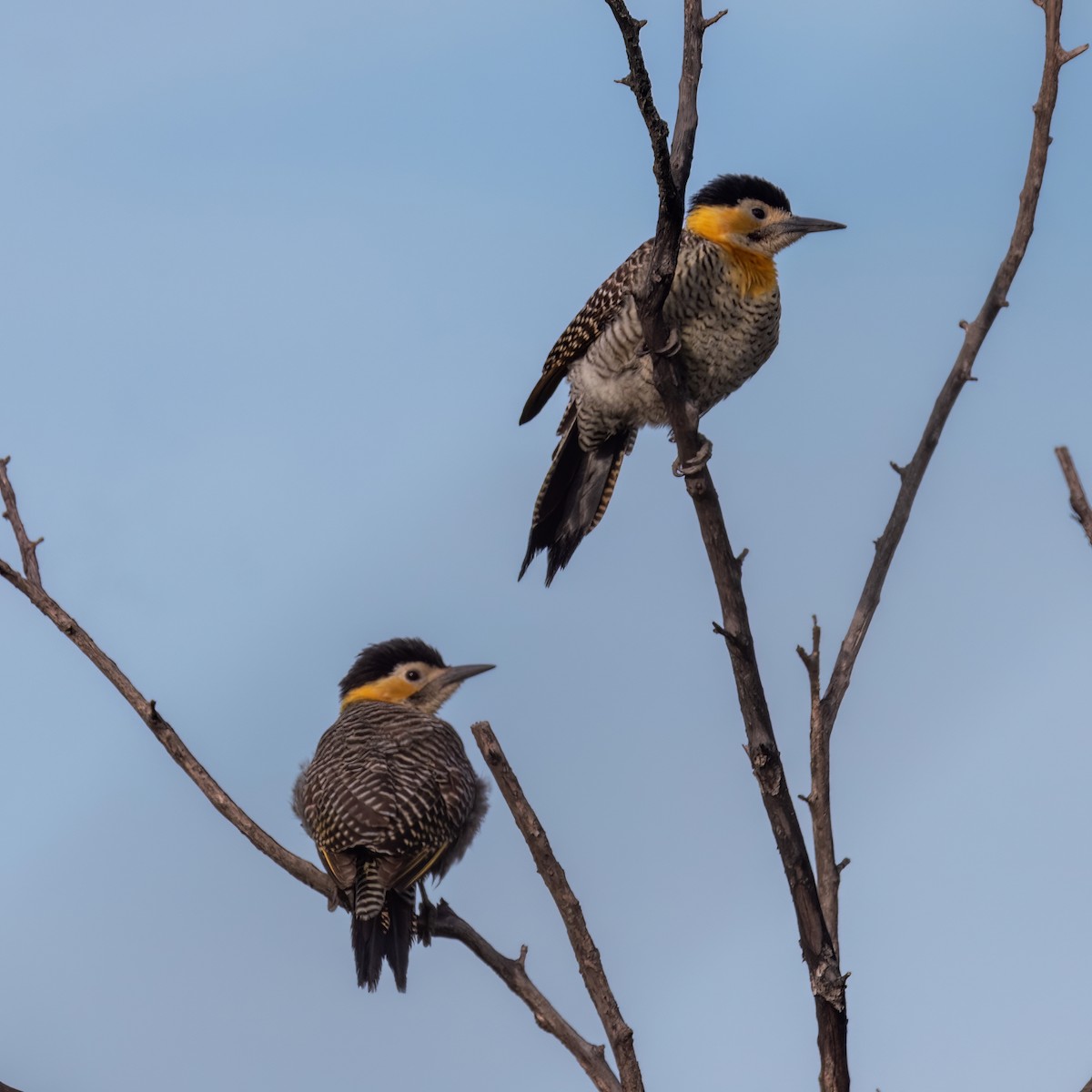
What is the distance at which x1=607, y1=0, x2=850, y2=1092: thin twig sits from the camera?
362cm

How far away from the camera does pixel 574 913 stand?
364 centimetres

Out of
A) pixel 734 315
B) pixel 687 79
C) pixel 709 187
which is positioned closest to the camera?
pixel 687 79

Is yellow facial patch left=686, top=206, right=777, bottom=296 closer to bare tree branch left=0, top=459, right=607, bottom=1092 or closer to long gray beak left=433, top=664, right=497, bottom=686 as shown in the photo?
long gray beak left=433, top=664, right=497, bottom=686

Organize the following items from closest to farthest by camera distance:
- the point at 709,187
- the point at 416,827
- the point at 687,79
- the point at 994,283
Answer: the point at 687,79, the point at 994,283, the point at 416,827, the point at 709,187

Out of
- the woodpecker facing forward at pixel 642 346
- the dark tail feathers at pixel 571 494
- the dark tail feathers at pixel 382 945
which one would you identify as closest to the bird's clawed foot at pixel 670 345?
the woodpecker facing forward at pixel 642 346

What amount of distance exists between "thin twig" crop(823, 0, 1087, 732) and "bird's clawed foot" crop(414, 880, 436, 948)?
1.93 m

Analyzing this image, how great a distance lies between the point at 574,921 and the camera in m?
3.63

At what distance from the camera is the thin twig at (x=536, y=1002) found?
A: 3668 mm

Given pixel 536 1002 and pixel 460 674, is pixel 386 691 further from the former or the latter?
pixel 536 1002

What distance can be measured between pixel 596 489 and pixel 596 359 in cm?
66

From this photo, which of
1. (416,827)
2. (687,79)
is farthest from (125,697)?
(687,79)

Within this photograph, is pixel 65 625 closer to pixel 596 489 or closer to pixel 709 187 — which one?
pixel 596 489

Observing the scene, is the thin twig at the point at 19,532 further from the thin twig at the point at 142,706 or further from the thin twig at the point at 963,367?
the thin twig at the point at 963,367

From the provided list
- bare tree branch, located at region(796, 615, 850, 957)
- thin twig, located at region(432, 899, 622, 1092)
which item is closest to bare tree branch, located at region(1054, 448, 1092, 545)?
bare tree branch, located at region(796, 615, 850, 957)
